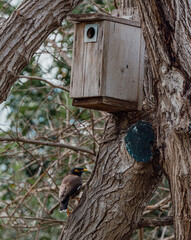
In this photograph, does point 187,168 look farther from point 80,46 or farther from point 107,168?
point 80,46

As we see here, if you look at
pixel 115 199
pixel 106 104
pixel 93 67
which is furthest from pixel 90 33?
pixel 115 199

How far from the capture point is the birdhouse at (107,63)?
3.10 m

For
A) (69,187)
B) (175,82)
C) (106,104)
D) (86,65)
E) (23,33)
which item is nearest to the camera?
(175,82)

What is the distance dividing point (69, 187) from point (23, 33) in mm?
2199

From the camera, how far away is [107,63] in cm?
312

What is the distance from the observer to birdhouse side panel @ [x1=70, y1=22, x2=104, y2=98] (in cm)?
310

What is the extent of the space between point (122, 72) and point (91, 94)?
310mm

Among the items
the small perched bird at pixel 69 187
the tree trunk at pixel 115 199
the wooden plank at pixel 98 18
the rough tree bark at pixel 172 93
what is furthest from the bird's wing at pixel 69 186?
the wooden plank at pixel 98 18

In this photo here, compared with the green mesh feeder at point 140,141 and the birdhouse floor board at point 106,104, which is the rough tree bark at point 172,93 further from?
the birdhouse floor board at point 106,104

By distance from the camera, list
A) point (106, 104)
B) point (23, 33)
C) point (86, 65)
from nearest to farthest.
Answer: point (23, 33) → point (106, 104) → point (86, 65)

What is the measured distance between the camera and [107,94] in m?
3.07

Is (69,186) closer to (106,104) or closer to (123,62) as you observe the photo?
(106,104)

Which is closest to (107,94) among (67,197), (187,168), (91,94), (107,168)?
(91,94)

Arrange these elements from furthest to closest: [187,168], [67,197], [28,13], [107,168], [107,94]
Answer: [67,197] → [107,168] → [107,94] → [28,13] → [187,168]
